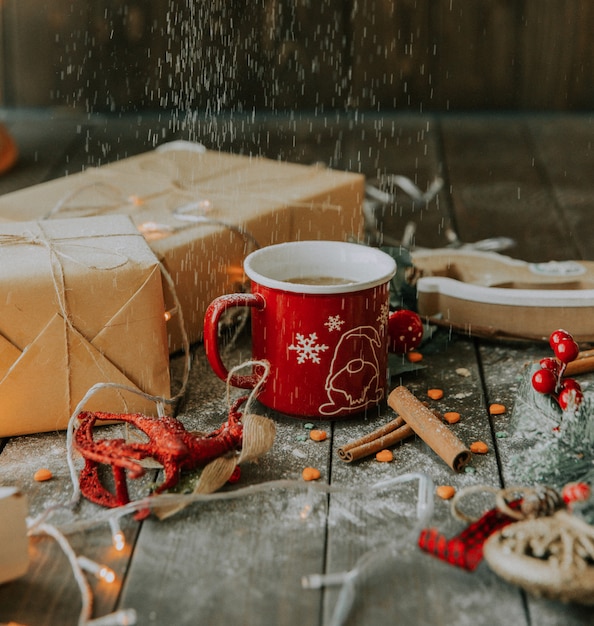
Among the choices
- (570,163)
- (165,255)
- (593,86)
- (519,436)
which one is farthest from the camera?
(593,86)

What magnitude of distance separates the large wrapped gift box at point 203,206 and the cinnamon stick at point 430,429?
30 centimetres

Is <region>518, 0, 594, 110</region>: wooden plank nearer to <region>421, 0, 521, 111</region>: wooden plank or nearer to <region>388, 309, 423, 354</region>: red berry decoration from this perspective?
<region>421, 0, 521, 111</region>: wooden plank

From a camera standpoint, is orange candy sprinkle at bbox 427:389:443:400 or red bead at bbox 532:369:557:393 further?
orange candy sprinkle at bbox 427:389:443:400

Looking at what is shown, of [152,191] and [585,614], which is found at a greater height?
[152,191]

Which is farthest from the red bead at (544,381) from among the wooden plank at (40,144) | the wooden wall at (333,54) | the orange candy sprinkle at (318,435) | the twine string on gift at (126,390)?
the wooden wall at (333,54)

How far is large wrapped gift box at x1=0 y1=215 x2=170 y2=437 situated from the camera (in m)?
0.86

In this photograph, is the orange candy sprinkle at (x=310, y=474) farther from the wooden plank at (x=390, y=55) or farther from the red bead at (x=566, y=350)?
the wooden plank at (x=390, y=55)

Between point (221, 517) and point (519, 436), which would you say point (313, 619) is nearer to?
point (221, 517)

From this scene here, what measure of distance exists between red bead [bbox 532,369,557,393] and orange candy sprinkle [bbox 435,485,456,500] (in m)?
0.13

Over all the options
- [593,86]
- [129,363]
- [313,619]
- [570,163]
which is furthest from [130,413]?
[593,86]

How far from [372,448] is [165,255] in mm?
351

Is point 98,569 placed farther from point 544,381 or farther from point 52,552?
point 544,381

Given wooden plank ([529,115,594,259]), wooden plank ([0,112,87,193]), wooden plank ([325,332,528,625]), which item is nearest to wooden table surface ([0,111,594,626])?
wooden plank ([325,332,528,625])

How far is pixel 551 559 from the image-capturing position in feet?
2.07
